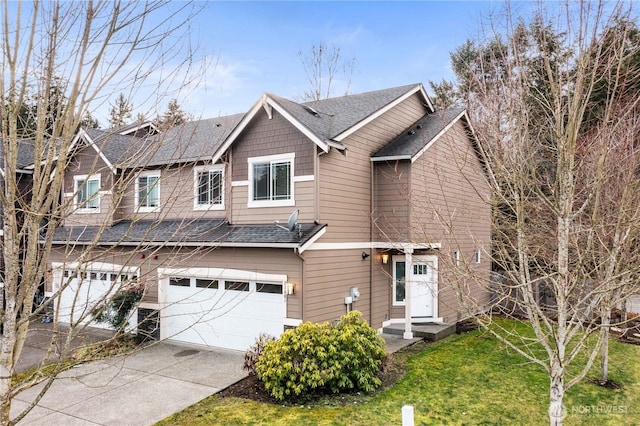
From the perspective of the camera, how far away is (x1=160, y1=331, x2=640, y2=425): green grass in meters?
7.32

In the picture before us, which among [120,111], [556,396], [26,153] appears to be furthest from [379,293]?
[120,111]

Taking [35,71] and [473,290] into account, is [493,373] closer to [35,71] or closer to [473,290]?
[473,290]

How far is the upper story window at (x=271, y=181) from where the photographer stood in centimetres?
1180

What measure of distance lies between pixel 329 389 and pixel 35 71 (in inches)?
287

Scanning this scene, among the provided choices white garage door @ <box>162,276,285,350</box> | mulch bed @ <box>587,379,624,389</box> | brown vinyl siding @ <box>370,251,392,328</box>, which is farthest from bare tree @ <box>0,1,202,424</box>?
brown vinyl siding @ <box>370,251,392,328</box>

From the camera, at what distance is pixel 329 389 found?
8.52 m

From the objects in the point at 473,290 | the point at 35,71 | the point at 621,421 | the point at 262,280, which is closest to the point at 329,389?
the point at 262,280

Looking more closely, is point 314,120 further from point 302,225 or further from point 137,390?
point 137,390

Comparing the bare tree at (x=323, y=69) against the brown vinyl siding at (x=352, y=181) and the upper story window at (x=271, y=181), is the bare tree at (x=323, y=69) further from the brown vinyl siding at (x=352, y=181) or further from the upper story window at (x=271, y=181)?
the upper story window at (x=271, y=181)

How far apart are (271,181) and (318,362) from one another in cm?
546

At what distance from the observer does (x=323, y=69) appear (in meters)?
31.6

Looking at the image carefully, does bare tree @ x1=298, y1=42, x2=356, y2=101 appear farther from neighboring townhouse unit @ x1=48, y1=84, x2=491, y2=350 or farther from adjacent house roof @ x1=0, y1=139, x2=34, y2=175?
adjacent house roof @ x1=0, y1=139, x2=34, y2=175

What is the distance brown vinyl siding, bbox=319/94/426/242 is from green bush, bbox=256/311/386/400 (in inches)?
127

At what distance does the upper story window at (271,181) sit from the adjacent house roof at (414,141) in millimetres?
3020
